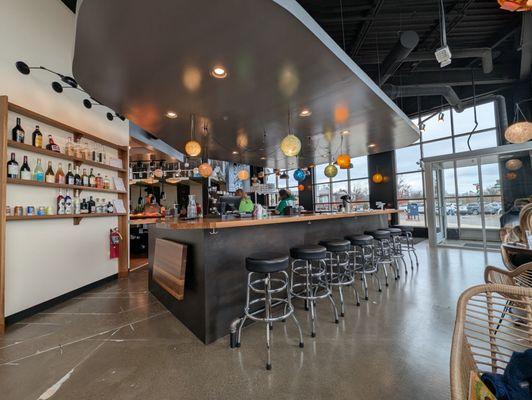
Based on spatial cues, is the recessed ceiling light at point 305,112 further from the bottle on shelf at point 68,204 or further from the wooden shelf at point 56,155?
the bottle on shelf at point 68,204

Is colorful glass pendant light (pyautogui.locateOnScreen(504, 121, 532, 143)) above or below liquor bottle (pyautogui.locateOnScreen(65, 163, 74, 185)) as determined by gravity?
above

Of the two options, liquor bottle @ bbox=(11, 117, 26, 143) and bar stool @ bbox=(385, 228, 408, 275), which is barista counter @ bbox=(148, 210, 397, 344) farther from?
bar stool @ bbox=(385, 228, 408, 275)

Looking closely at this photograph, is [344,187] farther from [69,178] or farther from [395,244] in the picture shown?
[69,178]

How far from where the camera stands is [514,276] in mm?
1799

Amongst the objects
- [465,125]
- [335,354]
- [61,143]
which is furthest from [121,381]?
[465,125]

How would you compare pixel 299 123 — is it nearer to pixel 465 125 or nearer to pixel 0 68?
pixel 0 68

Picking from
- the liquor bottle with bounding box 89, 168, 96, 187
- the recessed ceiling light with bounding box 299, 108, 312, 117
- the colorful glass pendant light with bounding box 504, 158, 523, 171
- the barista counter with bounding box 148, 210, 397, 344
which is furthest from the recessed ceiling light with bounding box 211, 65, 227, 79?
the colorful glass pendant light with bounding box 504, 158, 523, 171

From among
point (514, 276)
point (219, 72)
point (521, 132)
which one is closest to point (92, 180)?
point (219, 72)

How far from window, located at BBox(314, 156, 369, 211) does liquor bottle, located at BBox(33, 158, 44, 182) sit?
8544mm

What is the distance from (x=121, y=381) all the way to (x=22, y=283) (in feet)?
7.49

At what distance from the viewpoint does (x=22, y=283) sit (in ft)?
9.66

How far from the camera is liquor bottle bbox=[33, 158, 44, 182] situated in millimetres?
3121

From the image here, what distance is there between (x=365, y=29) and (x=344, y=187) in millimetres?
7079

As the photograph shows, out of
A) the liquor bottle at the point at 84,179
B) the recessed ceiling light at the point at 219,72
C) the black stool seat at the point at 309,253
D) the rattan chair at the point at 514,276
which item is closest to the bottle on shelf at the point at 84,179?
the liquor bottle at the point at 84,179
